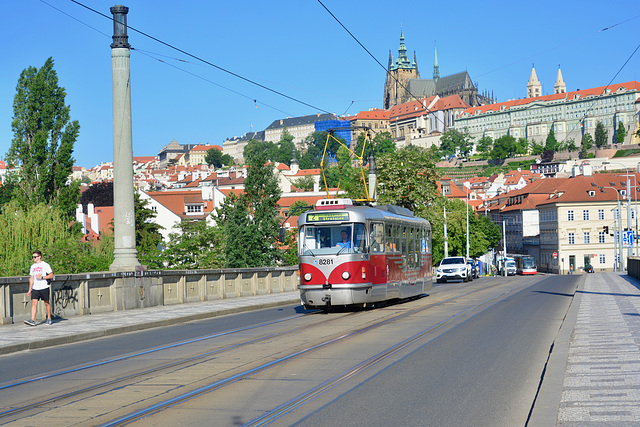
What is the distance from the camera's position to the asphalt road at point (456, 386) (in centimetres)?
754

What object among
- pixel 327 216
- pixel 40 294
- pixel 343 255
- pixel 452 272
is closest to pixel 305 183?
pixel 452 272

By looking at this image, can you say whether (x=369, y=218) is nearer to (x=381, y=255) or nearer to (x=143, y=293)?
(x=381, y=255)

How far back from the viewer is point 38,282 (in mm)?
17109

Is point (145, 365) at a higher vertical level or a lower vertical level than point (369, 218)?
lower

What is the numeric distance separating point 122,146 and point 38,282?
6776 mm

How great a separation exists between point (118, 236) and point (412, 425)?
1703 cm

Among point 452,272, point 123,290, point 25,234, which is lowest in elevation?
point 452,272

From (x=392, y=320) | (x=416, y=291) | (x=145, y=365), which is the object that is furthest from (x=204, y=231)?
(x=145, y=365)

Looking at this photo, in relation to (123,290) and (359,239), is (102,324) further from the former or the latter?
(359,239)

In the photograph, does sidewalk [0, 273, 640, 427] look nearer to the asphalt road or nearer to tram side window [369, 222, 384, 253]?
the asphalt road

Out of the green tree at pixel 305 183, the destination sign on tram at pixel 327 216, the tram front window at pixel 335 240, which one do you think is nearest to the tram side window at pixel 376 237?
the tram front window at pixel 335 240

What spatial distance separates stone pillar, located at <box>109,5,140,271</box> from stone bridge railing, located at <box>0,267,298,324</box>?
1.06 m

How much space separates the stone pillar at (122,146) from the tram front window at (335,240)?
5.27m

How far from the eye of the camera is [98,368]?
11.3 m
